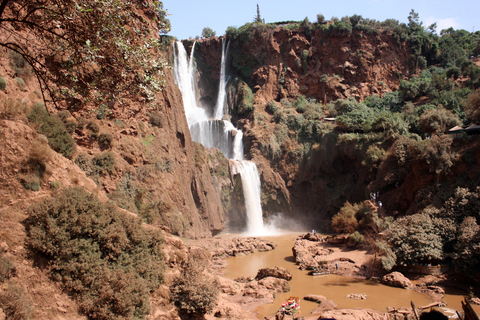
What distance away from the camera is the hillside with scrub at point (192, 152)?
30.1ft

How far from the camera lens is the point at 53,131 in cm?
1706

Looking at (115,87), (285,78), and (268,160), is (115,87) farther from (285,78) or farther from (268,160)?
(285,78)

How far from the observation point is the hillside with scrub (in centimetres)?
918

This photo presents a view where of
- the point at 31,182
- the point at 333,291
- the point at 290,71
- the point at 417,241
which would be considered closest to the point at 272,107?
the point at 290,71

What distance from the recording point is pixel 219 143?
5231 centimetres

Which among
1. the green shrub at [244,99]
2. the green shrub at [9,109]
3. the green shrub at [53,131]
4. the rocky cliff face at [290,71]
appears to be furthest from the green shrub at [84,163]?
the green shrub at [244,99]

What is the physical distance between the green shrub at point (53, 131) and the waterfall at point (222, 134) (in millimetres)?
27750

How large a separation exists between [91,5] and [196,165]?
28948 millimetres

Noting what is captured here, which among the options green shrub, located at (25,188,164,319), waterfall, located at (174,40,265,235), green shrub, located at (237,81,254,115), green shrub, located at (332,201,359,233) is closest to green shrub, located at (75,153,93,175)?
green shrub, located at (25,188,164,319)

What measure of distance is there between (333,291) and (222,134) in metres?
34.8

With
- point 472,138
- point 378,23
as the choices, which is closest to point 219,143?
point 472,138

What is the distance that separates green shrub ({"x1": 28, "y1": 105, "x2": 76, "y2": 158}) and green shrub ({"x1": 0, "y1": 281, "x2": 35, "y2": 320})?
8.85 metres

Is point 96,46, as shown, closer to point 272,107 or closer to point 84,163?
point 84,163

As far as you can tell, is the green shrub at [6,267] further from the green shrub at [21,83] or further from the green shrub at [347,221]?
the green shrub at [347,221]
